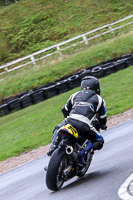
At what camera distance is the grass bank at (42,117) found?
14375 millimetres

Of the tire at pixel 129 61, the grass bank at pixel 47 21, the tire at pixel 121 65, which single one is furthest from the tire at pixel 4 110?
the grass bank at pixel 47 21

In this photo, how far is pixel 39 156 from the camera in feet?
38.1

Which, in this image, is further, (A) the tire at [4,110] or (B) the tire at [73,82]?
(B) the tire at [73,82]

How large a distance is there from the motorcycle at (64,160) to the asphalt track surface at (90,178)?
8.0 inches

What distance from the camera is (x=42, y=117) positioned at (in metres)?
18.2

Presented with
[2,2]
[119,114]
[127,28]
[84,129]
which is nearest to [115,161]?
[84,129]

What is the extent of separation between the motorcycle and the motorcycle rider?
132 millimetres

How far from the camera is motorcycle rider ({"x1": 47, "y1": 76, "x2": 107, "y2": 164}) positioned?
7.20 meters

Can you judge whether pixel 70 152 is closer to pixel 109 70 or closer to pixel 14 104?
pixel 14 104

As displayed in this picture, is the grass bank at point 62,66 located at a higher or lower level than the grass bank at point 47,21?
higher

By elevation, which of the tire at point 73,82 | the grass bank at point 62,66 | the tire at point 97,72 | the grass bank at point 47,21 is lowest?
the grass bank at point 47,21

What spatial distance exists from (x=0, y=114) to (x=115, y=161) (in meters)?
14.8

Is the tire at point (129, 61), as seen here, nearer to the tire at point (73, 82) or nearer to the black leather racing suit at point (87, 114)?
the tire at point (73, 82)

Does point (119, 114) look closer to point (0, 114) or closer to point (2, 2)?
point (0, 114)
